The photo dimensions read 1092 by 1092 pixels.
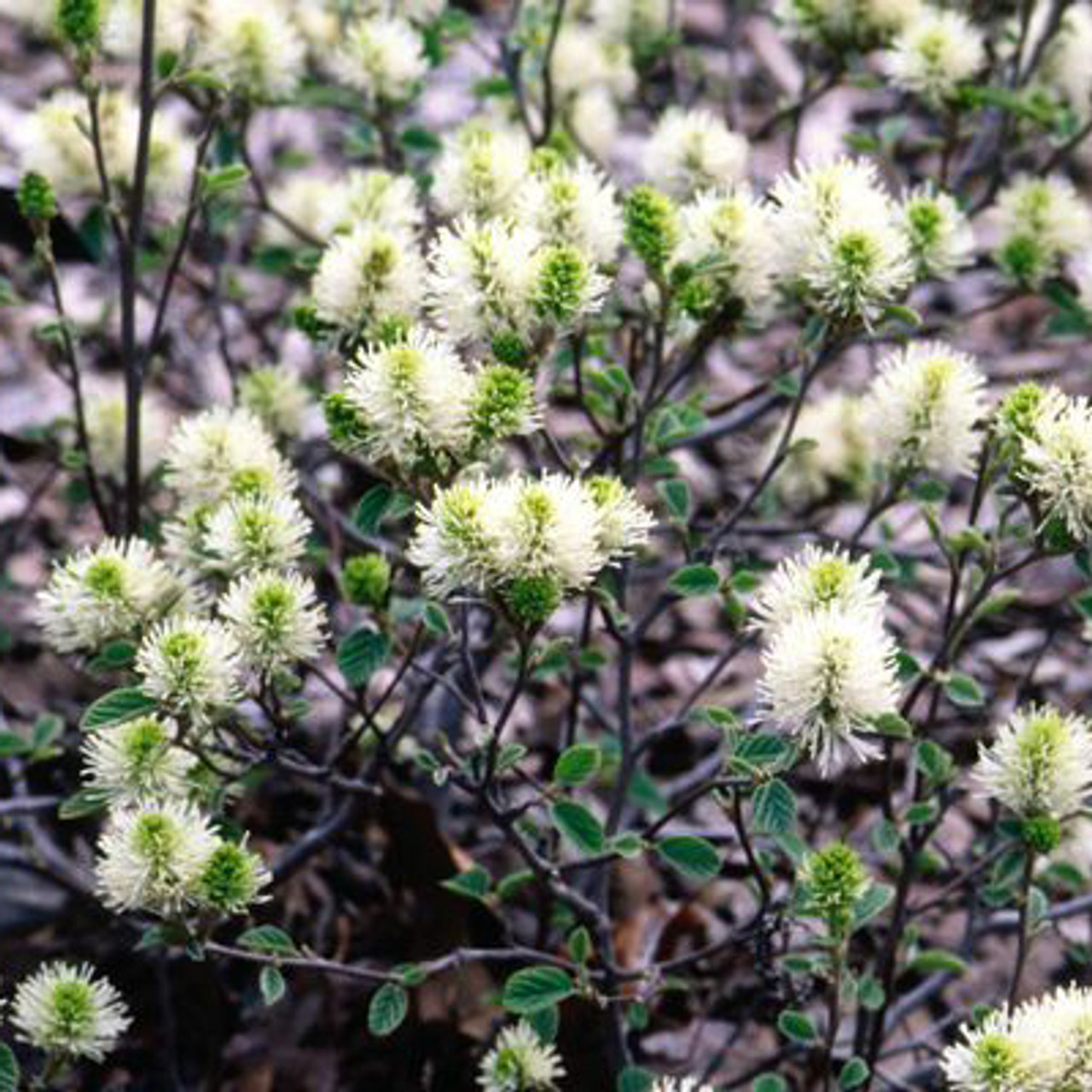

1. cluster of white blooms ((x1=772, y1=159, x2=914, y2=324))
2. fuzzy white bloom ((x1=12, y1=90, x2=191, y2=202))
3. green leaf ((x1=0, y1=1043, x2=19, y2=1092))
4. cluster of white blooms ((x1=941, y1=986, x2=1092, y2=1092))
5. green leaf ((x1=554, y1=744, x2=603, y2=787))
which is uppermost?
fuzzy white bloom ((x1=12, y1=90, x2=191, y2=202))

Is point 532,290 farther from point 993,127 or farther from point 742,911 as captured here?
point 993,127

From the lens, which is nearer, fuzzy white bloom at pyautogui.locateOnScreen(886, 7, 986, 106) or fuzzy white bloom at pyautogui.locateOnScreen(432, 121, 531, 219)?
fuzzy white bloom at pyautogui.locateOnScreen(432, 121, 531, 219)

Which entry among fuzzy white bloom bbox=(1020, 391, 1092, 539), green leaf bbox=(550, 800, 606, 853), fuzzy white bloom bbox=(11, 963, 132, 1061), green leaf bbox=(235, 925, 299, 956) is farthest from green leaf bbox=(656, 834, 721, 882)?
fuzzy white bloom bbox=(11, 963, 132, 1061)

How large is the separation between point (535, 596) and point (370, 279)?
0.67 metres

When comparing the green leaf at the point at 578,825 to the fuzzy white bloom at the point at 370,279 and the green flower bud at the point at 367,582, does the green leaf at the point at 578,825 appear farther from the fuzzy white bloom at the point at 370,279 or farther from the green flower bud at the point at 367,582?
the fuzzy white bloom at the point at 370,279

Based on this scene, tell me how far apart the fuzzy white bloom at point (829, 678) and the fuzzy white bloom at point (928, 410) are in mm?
490

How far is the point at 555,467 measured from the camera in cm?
276

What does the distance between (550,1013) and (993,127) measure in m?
2.22

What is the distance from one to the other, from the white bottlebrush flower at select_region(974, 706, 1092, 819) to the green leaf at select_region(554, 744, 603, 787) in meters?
0.48

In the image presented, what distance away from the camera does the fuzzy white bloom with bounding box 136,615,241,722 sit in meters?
2.00

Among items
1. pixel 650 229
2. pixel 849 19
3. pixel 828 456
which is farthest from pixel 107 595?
pixel 849 19

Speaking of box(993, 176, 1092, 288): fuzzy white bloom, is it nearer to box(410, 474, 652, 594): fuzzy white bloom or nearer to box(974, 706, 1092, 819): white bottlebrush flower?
box(974, 706, 1092, 819): white bottlebrush flower

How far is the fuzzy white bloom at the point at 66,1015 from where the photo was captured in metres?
2.09

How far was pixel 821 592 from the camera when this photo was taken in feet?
6.53
